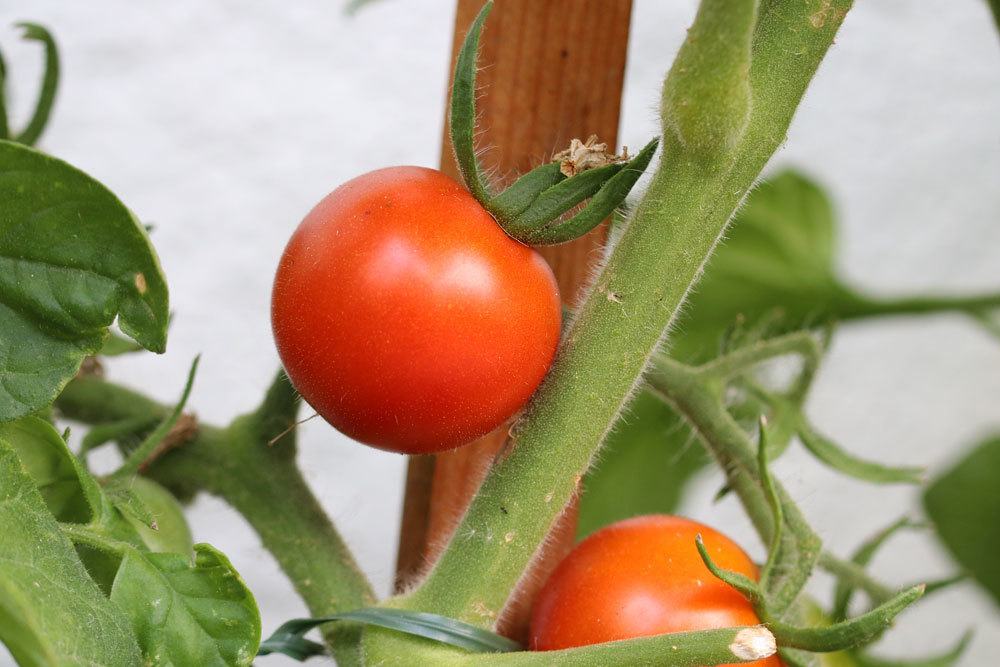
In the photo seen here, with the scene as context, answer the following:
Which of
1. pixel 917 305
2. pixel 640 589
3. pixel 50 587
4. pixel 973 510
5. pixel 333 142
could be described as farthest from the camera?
pixel 333 142

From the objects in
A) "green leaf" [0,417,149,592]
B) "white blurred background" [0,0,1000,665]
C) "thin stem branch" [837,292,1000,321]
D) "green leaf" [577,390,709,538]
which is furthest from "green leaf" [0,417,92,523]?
"thin stem branch" [837,292,1000,321]

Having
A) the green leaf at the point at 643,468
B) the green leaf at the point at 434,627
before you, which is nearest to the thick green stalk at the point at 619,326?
the green leaf at the point at 434,627

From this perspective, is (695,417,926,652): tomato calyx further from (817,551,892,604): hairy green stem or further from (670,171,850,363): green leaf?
(670,171,850,363): green leaf

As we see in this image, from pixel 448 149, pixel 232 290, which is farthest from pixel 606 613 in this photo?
pixel 232 290

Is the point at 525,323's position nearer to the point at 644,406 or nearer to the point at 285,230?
the point at 644,406

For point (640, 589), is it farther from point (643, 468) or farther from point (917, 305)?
point (917, 305)

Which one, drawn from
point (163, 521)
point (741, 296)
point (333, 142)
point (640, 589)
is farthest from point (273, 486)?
point (333, 142)
